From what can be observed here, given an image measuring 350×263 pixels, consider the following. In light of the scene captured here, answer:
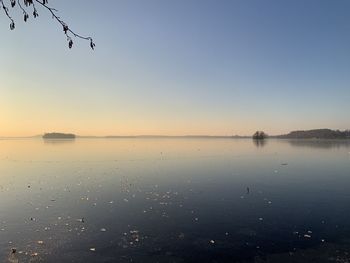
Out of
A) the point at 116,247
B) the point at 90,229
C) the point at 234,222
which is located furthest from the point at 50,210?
the point at 234,222

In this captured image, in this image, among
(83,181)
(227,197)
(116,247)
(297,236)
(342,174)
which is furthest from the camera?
(342,174)

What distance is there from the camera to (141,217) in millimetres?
25281

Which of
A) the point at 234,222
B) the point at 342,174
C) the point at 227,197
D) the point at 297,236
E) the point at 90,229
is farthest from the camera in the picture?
the point at 342,174

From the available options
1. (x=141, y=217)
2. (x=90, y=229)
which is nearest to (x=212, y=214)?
(x=141, y=217)

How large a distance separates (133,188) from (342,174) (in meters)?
31.0

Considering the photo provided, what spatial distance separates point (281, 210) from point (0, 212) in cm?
2218

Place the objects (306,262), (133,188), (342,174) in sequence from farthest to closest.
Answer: (342,174) → (133,188) → (306,262)

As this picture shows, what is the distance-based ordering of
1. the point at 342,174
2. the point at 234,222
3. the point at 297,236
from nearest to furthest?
1. the point at 297,236
2. the point at 234,222
3. the point at 342,174

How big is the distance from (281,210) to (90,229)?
1494 centimetres

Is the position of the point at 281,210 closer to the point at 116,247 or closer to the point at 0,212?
the point at 116,247

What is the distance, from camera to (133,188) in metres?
38.1

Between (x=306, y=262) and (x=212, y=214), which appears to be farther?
(x=212, y=214)

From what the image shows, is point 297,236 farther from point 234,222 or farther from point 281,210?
point 281,210

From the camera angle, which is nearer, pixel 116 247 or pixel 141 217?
pixel 116 247
